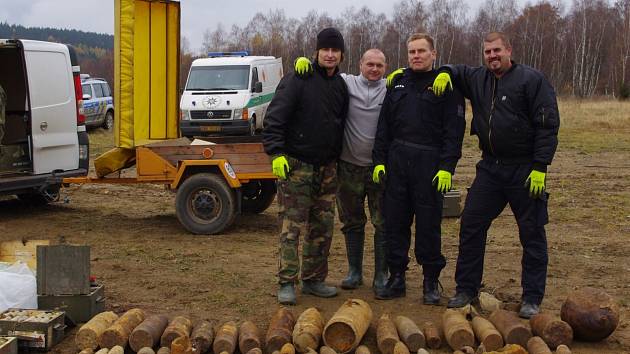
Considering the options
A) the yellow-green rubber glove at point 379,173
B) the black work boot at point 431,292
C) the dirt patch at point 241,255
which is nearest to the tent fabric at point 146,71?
the dirt patch at point 241,255

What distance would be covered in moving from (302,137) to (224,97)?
13.9 m

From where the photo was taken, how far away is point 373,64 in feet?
18.6

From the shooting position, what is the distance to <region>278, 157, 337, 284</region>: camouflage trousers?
558cm

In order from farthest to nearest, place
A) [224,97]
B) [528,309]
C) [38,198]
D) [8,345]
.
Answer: [224,97], [38,198], [528,309], [8,345]

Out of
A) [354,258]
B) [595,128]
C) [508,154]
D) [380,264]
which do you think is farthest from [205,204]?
[595,128]

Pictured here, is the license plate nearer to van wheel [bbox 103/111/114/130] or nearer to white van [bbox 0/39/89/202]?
van wheel [bbox 103/111/114/130]

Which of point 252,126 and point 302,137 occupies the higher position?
point 302,137

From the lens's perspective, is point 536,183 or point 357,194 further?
point 357,194

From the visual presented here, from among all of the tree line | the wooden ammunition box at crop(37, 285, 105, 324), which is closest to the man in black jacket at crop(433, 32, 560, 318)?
the wooden ammunition box at crop(37, 285, 105, 324)

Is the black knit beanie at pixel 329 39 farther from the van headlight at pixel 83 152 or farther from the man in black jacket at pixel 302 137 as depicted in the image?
the van headlight at pixel 83 152

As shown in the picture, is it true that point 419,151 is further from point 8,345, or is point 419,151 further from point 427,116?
point 8,345

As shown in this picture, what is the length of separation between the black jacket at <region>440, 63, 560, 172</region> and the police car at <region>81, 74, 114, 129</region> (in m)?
19.0

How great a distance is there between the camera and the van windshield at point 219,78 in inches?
769

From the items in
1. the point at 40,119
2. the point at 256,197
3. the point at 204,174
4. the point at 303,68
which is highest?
the point at 303,68
